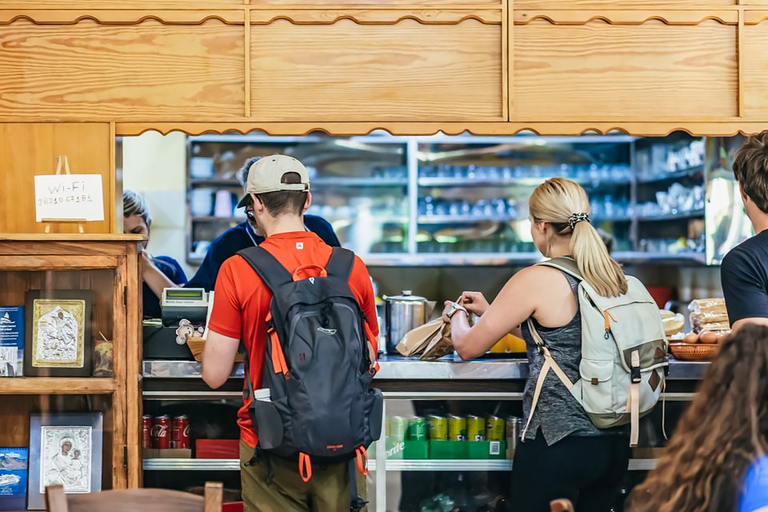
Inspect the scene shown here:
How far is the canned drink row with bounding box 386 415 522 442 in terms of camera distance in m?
3.62

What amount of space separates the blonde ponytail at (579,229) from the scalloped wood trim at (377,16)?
2.69 ft

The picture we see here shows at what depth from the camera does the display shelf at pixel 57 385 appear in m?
3.31

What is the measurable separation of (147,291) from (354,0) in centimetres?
181

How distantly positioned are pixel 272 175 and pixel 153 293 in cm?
182

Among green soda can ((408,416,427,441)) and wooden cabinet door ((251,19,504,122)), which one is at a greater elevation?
wooden cabinet door ((251,19,504,122))

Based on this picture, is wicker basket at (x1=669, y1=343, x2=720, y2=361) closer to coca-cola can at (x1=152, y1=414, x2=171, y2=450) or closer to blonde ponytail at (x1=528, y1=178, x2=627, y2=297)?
blonde ponytail at (x1=528, y1=178, x2=627, y2=297)

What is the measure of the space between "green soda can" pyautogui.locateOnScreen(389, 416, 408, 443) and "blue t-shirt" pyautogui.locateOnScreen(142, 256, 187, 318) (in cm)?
134

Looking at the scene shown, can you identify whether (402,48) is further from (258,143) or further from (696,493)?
(258,143)

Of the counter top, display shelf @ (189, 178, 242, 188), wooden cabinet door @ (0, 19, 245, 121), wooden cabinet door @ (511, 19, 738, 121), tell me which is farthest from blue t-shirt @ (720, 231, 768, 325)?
display shelf @ (189, 178, 242, 188)

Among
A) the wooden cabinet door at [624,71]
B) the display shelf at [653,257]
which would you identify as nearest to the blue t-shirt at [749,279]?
the wooden cabinet door at [624,71]

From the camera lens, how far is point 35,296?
3412 mm

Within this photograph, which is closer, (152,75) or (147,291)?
(152,75)

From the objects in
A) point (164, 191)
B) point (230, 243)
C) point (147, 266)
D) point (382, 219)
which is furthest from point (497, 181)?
point (147, 266)

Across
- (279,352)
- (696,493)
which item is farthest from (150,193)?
(696,493)
